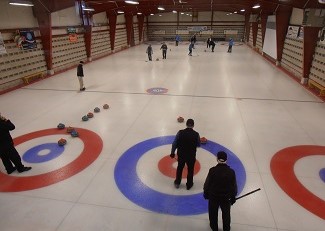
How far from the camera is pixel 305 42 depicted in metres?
13.2

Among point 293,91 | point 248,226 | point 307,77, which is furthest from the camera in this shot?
point 307,77

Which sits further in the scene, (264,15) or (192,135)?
(264,15)

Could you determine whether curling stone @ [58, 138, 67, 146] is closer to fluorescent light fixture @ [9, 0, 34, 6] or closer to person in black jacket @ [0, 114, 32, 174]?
person in black jacket @ [0, 114, 32, 174]

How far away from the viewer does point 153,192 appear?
5273 mm

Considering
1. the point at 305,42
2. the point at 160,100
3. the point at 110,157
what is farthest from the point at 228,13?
the point at 110,157

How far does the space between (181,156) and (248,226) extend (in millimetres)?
1798

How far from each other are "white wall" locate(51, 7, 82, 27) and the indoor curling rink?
7.09m

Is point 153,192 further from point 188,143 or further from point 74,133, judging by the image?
point 74,133

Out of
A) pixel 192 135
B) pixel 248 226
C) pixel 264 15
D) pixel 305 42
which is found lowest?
pixel 248 226

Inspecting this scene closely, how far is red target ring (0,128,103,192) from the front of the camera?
5555 mm

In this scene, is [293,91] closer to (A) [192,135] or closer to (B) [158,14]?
(A) [192,135]

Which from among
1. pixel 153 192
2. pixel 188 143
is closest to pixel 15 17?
pixel 153 192

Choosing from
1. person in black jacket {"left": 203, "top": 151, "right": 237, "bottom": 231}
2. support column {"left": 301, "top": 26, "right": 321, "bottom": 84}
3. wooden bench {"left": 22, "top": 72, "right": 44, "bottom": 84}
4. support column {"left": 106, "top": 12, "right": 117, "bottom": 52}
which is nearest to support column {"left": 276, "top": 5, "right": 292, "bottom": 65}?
support column {"left": 301, "top": 26, "right": 321, "bottom": 84}

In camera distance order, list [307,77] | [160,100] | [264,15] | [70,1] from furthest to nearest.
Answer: [264,15] → [70,1] → [307,77] → [160,100]
